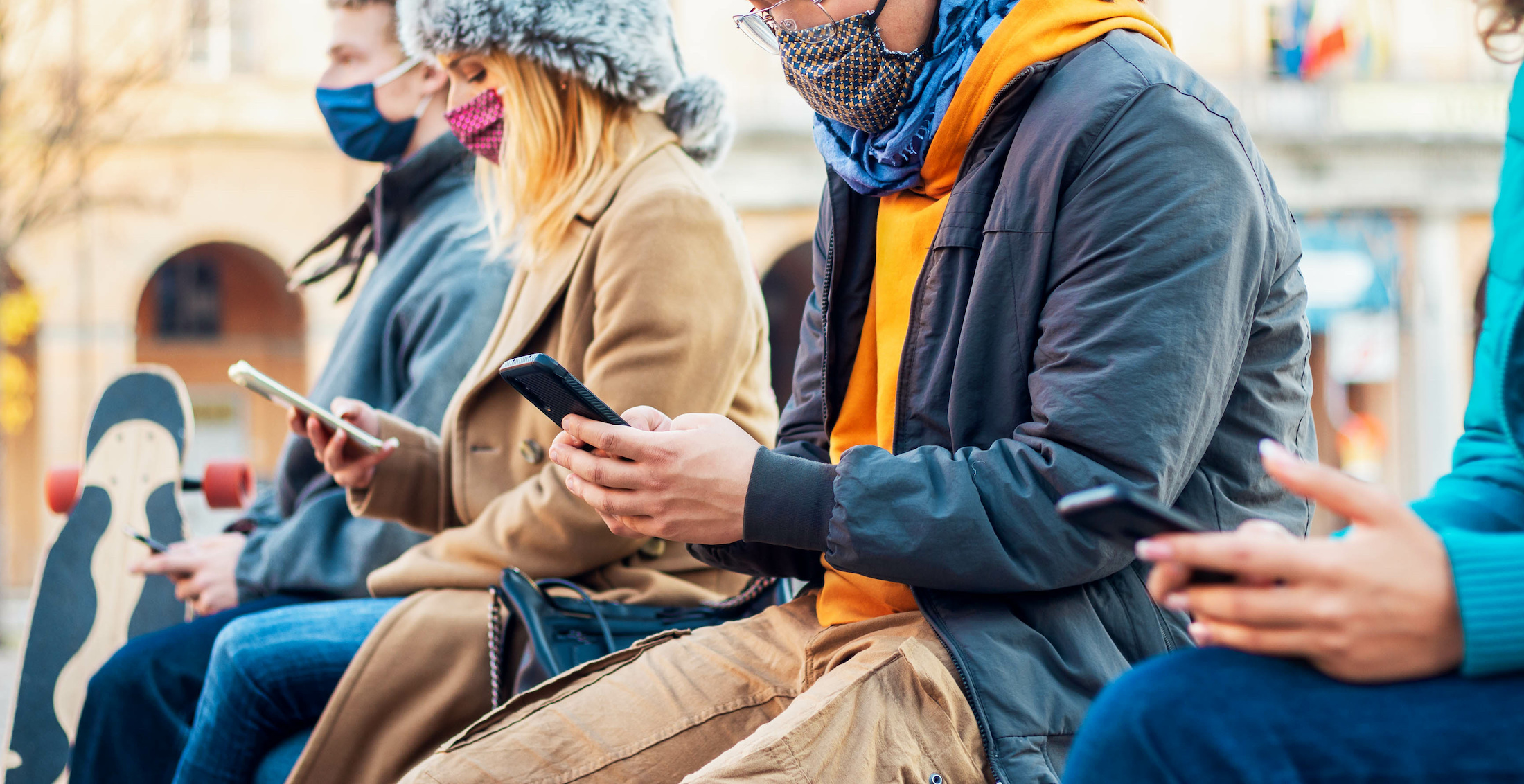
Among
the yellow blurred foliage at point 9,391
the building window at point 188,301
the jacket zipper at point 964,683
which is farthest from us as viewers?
the building window at point 188,301

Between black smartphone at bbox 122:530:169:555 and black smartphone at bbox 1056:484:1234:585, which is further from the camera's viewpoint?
black smartphone at bbox 122:530:169:555

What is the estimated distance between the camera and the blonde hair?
2.48 m

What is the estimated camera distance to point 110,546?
10.4ft

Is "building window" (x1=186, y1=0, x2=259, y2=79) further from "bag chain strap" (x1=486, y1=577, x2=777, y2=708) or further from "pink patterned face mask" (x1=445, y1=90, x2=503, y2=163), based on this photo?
"bag chain strap" (x1=486, y1=577, x2=777, y2=708)

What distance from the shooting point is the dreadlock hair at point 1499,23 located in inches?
57.4

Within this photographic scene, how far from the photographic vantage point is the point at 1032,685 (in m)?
1.37

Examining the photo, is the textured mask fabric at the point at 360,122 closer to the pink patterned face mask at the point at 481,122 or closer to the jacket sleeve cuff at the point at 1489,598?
the pink patterned face mask at the point at 481,122

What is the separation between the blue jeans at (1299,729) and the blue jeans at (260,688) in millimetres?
1673

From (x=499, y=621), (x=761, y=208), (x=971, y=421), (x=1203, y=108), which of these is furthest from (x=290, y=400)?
(x=761, y=208)

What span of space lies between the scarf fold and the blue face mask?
1870 millimetres

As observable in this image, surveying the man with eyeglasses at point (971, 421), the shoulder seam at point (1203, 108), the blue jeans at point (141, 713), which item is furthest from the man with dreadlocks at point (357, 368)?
the shoulder seam at point (1203, 108)

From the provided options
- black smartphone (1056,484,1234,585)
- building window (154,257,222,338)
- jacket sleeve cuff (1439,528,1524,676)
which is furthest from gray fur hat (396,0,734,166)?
building window (154,257,222,338)

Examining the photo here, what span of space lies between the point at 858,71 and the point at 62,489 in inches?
101

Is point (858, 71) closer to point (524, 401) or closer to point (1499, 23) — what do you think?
point (1499, 23)
